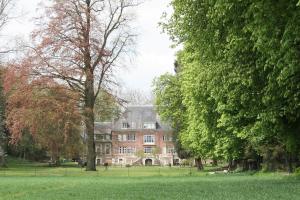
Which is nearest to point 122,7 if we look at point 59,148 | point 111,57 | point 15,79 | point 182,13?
point 111,57

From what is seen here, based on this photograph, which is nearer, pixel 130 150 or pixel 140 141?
pixel 140 141

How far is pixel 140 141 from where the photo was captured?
12388 cm

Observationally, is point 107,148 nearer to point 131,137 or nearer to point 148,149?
point 131,137

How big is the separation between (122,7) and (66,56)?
355 inches

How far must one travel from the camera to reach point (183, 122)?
6844 cm

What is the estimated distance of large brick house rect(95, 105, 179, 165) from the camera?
120750mm

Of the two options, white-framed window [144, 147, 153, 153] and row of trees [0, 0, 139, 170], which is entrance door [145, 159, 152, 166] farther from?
row of trees [0, 0, 139, 170]

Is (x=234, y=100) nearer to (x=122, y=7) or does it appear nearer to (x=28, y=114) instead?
(x=28, y=114)

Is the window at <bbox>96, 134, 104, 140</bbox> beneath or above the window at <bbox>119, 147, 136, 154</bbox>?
above

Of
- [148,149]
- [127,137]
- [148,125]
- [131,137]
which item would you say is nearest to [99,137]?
[127,137]

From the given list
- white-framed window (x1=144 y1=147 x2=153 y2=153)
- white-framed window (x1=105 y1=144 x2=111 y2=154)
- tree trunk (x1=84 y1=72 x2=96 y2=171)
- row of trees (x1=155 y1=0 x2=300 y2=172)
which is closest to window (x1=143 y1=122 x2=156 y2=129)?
white-framed window (x1=144 y1=147 x2=153 y2=153)

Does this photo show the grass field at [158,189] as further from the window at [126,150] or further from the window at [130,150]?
the window at [126,150]

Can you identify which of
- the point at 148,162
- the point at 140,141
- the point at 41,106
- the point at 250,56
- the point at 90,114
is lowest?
the point at 148,162

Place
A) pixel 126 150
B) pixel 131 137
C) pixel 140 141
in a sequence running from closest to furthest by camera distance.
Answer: pixel 131 137, pixel 140 141, pixel 126 150
